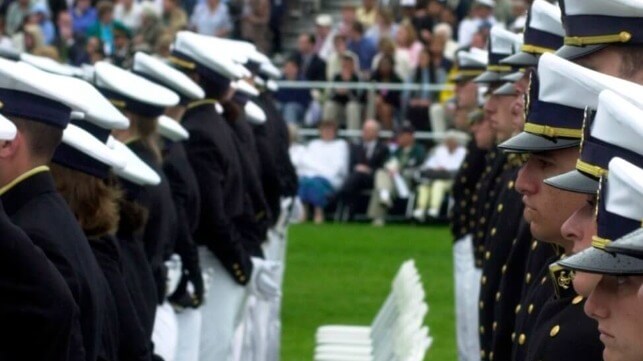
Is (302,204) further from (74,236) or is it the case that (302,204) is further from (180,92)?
(74,236)

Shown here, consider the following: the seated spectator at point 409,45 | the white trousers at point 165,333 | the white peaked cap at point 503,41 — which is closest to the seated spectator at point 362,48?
the seated spectator at point 409,45

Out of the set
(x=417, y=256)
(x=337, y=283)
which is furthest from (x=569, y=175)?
(x=417, y=256)

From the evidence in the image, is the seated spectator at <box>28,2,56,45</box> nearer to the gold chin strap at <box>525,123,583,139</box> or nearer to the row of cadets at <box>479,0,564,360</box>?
the row of cadets at <box>479,0,564,360</box>

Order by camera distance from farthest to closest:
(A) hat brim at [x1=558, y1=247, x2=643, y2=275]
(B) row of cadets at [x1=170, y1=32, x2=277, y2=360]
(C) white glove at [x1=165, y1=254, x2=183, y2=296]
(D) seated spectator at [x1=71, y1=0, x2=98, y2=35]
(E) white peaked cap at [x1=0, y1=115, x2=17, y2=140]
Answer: (D) seated spectator at [x1=71, y1=0, x2=98, y2=35]
(B) row of cadets at [x1=170, y1=32, x2=277, y2=360]
(C) white glove at [x1=165, y1=254, x2=183, y2=296]
(E) white peaked cap at [x1=0, y1=115, x2=17, y2=140]
(A) hat brim at [x1=558, y1=247, x2=643, y2=275]

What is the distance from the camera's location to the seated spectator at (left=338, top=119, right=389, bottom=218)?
25.0 meters

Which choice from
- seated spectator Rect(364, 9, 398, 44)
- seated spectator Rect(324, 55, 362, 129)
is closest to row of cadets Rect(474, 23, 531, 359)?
seated spectator Rect(324, 55, 362, 129)

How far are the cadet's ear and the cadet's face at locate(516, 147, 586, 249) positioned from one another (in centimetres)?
147

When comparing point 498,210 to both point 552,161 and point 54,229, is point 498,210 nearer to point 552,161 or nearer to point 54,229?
point 552,161

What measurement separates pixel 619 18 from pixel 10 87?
1.95 metres

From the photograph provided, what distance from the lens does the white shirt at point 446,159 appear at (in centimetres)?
2480

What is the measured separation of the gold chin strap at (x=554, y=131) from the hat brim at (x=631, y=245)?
188 centimetres

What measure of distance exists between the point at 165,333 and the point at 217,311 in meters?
2.08

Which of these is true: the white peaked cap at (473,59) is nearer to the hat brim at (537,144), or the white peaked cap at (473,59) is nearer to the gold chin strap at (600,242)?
the hat brim at (537,144)

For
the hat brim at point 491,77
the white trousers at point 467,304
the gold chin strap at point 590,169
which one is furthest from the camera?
the white trousers at point 467,304
